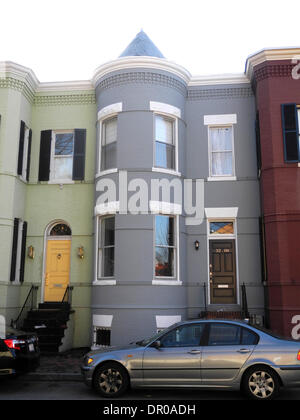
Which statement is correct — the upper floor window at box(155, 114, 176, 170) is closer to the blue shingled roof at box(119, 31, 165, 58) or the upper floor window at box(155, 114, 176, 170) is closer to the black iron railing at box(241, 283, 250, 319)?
the blue shingled roof at box(119, 31, 165, 58)

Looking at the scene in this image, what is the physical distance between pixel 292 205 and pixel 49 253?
787 centimetres

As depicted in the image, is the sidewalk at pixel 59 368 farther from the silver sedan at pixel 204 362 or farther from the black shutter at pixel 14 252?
the black shutter at pixel 14 252

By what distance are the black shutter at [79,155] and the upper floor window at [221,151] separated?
429 cm

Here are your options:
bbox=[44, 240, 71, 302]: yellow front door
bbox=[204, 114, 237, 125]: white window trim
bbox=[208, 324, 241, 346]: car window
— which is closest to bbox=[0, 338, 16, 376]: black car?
bbox=[208, 324, 241, 346]: car window

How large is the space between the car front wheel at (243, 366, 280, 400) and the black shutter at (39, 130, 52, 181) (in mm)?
9688

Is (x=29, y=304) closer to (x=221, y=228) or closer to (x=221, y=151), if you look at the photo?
(x=221, y=228)

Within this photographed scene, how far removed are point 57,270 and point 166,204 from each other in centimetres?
433

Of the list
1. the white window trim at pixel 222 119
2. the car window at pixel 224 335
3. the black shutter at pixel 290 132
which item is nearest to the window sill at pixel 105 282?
the car window at pixel 224 335

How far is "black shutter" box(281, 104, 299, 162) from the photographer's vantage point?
12.8 m

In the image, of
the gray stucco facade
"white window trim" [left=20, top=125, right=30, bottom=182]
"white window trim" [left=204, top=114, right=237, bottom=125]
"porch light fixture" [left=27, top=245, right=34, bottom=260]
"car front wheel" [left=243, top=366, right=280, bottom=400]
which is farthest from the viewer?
"white window trim" [left=20, top=125, right=30, bottom=182]

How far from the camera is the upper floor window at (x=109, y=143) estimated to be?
1380cm

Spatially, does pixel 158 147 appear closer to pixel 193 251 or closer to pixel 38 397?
pixel 193 251

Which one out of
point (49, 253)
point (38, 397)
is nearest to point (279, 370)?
point (38, 397)

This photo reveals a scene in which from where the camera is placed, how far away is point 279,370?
24.5 feet
